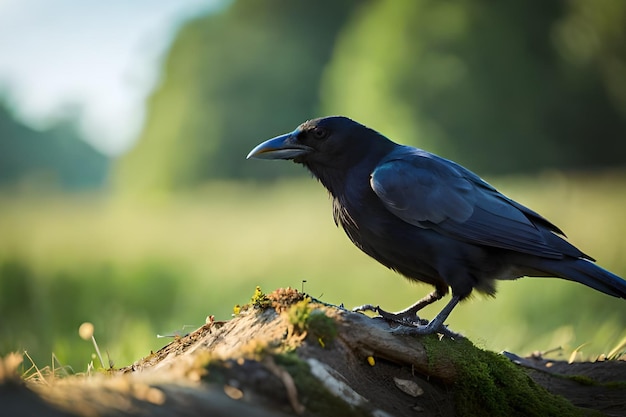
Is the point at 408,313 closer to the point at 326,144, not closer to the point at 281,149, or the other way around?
the point at 326,144

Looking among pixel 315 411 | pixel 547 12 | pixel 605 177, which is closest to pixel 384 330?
pixel 315 411

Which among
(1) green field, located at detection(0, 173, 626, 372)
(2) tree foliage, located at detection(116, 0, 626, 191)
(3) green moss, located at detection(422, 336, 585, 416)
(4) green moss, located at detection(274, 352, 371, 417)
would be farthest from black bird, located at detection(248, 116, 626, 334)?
(2) tree foliage, located at detection(116, 0, 626, 191)

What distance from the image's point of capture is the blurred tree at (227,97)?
3003 cm

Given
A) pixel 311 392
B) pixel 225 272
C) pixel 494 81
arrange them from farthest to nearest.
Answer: pixel 494 81
pixel 225 272
pixel 311 392

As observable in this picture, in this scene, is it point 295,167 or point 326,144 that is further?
point 295,167

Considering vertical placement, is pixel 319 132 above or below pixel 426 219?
above

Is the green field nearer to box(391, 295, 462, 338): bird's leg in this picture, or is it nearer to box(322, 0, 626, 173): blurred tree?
box(391, 295, 462, 338): bird's leg

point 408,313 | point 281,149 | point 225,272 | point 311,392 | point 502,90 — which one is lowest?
point 311,392

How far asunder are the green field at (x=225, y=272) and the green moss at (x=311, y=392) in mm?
4760

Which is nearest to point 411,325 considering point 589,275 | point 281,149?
point 589,275

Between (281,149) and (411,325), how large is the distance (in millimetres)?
1560

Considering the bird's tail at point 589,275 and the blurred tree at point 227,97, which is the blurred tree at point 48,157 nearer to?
the blurred tree at point 227,97

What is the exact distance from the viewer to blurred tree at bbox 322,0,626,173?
2212 cm

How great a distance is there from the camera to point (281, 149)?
5.13m
